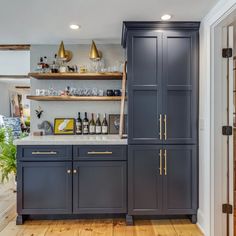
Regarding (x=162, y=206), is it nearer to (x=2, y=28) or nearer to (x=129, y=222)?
(x=129, y=222)

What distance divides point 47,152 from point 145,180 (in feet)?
3.74

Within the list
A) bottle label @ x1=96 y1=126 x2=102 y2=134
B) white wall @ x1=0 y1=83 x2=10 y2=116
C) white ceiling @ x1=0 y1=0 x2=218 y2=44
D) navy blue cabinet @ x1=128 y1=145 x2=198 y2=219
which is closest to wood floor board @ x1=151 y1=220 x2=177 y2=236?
navy blue cabinet @ x1=128 y1=145 x2=198 y2=219

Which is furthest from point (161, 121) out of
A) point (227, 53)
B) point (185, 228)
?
point (185, 228)

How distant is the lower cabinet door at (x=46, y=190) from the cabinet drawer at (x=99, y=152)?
6.7 inches

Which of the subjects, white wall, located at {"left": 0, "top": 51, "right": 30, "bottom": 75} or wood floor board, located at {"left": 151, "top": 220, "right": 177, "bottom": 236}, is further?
white wall, located at {"left": 0, "top": 51, "right": 30, "bottom": 75}

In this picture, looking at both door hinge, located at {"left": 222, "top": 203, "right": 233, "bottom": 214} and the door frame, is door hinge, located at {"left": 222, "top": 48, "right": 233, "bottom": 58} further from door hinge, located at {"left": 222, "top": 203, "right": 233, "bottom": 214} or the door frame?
door hinge, located at {"left": 222, "top": 203, "right": 233, "bottom": 214}

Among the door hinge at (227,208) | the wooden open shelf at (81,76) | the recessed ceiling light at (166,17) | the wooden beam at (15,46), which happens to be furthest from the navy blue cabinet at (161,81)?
the wooden beam at (15,46)

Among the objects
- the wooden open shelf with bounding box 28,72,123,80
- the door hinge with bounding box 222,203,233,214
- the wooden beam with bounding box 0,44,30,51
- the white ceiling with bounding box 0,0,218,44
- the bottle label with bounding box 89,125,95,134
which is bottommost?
the door hinge with bounding box 222,203,233,214

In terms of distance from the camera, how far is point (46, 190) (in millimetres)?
2676

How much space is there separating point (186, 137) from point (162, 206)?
0.82m

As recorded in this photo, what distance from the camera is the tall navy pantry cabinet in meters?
2.68

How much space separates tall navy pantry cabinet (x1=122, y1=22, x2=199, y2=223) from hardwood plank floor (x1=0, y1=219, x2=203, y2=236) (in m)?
0.15

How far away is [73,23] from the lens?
2711 mm

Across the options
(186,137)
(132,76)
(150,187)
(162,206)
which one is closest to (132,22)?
(132,76)
